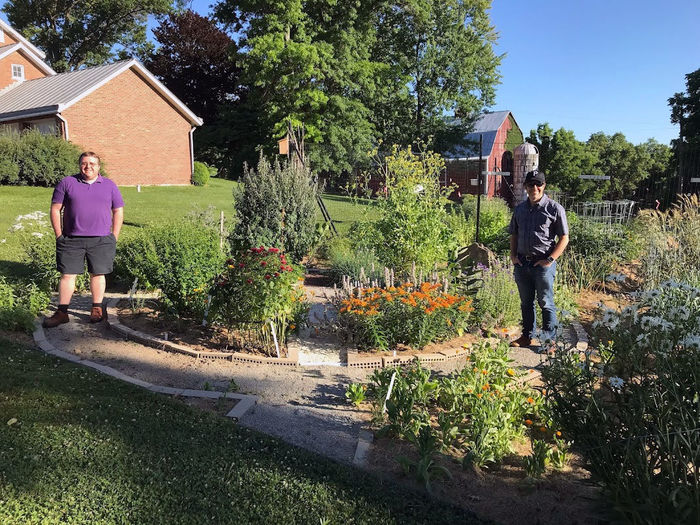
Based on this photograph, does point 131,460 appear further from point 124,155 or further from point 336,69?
point 336,69

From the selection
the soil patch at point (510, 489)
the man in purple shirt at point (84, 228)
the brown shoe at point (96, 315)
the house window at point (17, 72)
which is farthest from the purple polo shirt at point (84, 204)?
the house window at point (17, 72)

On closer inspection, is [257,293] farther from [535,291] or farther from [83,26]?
[83,26]

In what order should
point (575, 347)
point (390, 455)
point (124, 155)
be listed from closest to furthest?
point (390, 455), point (575, 347), point (124, 155)

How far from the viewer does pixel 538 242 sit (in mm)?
4703

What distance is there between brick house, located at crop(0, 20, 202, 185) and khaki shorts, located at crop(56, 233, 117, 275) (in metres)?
16.6

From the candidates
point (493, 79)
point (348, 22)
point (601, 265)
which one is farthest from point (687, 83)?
point (601, 265)

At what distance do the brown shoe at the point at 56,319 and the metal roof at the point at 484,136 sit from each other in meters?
29.4

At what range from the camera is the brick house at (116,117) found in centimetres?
2067

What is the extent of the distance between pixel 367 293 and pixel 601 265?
419cm

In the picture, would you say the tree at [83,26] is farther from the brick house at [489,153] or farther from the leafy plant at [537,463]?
the leafy plant at [537,463]

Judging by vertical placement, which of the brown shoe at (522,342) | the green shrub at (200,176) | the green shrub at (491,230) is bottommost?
the brown shoe at (522,342)

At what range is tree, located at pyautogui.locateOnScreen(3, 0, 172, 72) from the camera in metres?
36.1

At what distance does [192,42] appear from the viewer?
1298 inches

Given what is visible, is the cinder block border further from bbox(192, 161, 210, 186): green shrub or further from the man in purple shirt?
bbox(192, 161, 210, 186): green shrub
